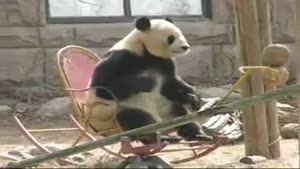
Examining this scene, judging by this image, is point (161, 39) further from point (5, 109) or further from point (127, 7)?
point (127, 7)

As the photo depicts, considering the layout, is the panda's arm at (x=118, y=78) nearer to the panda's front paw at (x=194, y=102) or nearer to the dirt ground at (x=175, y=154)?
the panda's front paw at (x=194, y=102)

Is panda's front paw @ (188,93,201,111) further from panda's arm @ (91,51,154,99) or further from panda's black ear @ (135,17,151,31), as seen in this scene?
panda's black ear @ (135,17,151,31)

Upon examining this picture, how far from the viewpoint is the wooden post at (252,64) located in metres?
3.71

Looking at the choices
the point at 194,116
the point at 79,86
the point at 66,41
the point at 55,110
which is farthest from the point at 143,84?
the point at 66,41

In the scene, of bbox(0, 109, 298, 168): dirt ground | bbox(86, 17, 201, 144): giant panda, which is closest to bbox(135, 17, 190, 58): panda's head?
bbox(86, 17, 201, 144): giant panda

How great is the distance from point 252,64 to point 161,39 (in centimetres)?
44

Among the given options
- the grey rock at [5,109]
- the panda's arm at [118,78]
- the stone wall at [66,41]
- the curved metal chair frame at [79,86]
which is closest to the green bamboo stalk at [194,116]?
the curved metal chair frame at [79,86]

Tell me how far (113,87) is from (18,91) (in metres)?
3.69

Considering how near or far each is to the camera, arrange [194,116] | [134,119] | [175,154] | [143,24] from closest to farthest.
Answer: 1. [194,116]
2. [134,119]
3. [143,24]
4. [175,154]

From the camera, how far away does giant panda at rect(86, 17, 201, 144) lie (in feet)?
11.9

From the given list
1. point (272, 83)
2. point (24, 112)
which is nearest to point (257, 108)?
point (272, 83)

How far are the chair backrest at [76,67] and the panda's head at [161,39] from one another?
40cm

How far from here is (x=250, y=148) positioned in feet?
12.4

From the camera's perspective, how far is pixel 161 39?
3799 millimetres
